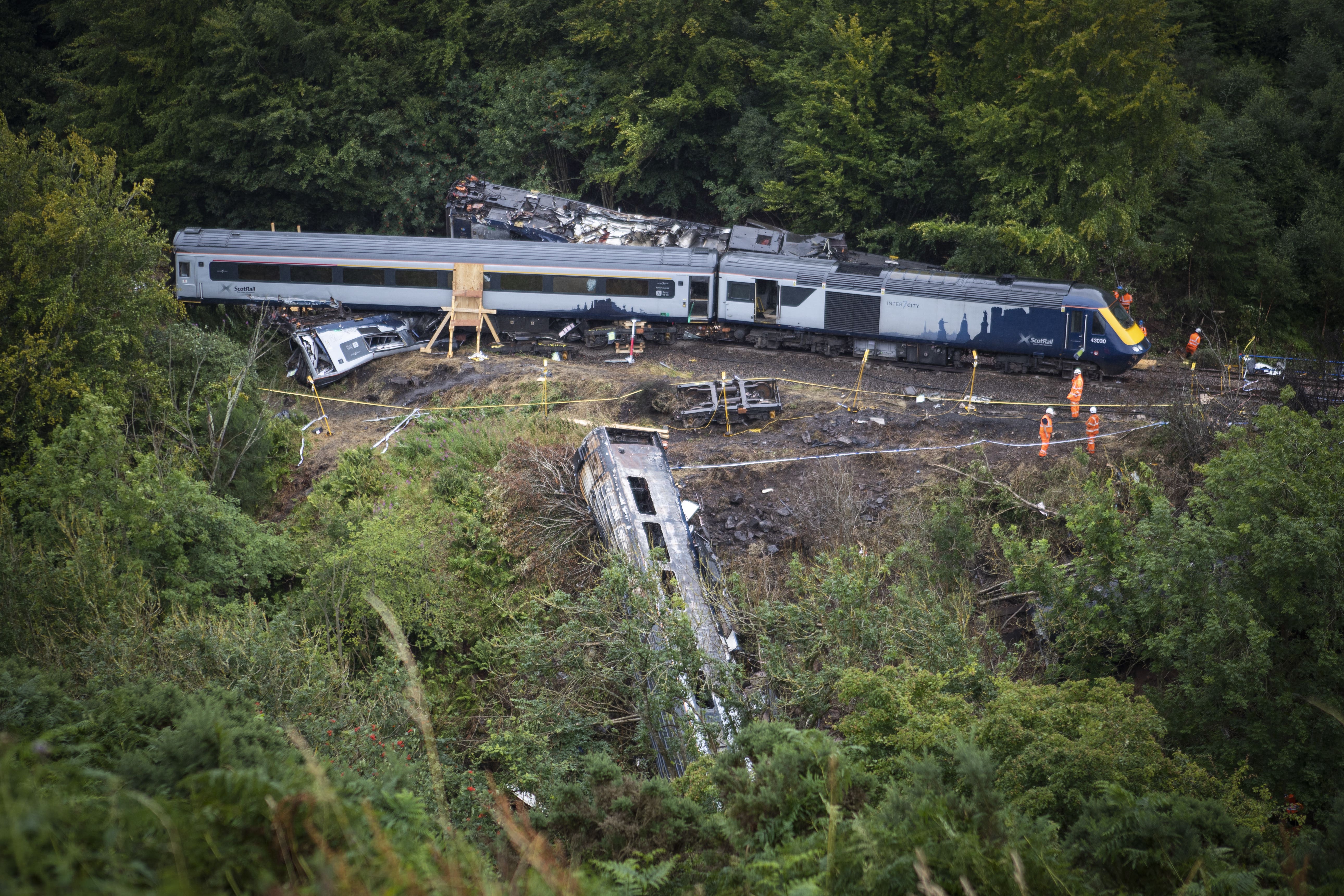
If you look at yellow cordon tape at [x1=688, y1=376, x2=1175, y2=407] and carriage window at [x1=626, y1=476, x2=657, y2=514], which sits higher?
yellow cordon tape at [x1=688, y1=376, x2=1175, y2=407]

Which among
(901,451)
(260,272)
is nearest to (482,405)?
(260,272)

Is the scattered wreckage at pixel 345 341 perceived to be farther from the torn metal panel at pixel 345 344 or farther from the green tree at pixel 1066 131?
the green tree at pixel 1066 131

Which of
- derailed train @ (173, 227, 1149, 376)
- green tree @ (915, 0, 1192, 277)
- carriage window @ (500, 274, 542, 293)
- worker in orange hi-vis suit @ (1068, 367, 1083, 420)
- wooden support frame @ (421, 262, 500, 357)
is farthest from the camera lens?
wooden support frame @ (421, 262, 500, 357)

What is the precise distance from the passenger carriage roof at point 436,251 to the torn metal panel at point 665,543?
23.7 feet

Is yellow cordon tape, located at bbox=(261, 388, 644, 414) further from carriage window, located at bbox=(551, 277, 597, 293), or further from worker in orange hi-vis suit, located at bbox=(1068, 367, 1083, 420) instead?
worker in orange hi-vis suit, located at bbox=(1068, 367, 1083, 420)

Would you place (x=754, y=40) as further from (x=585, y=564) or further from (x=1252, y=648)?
(x=1252, y=648)

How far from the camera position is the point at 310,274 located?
23.0 m

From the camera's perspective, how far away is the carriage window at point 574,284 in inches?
885

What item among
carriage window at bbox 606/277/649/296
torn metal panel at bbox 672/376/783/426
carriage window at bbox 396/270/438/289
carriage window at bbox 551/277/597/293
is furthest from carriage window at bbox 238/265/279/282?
torn metal panel at bbox 672/376/783/426

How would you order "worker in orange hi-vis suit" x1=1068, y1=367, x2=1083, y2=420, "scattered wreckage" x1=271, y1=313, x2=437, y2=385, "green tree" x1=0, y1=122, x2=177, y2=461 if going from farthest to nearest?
"scattered wreckage" x1=271, y1=313, x2=437, y2=385, "worker in orange hi-vis suit" x1=1068, y1=367, x2=1083, y2=420, "green tree" x1=0, y1=122, x2=177, y2=461

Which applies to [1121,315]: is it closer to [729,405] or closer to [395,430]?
[729,405]

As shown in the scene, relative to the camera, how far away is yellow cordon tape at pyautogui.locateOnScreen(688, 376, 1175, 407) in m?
19.0

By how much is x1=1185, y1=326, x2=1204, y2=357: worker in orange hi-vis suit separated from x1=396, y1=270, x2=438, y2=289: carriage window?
19138mm

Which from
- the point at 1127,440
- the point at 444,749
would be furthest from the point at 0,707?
the point at 1127,440
